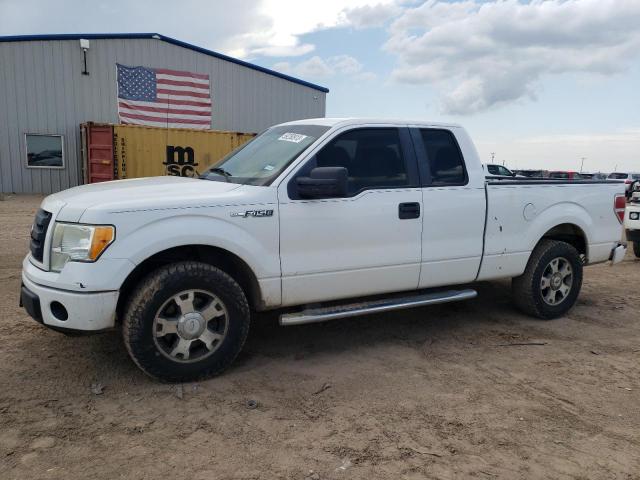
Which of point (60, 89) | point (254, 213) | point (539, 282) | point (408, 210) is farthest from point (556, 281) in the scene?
point (60, 89)

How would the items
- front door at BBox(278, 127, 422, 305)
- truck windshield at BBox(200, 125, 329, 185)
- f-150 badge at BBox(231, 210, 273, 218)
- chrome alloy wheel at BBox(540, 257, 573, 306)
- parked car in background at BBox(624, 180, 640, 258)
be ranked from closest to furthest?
1. f-150 badge at BBox(231, 210, 273, 218)
2. front door at BBox(278, 127, 422, 305)
3. truck windshield at BBox(200, 125, 329, 185)
4. chrome alloy wheel at BBox(540, 257, 573, 306)
5. parked car in background at BBox(624, 180, 640, 258)

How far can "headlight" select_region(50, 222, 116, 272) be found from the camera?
3.23 m

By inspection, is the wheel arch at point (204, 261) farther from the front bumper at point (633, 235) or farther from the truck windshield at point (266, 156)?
the front bumper at point (633, 235)

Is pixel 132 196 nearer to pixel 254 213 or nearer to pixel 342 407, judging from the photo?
pixel 254 213

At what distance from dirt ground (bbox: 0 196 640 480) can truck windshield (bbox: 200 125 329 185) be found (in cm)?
143

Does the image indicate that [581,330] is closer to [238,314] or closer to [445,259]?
[445,259]

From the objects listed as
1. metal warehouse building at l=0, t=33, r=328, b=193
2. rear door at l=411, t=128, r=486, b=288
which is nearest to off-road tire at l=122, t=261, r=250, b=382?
rear door at l=411, t=128, r=486, b=288

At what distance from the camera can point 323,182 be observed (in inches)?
145

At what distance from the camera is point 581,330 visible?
16.6 feet

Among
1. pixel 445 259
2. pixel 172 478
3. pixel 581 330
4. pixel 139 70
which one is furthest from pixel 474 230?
pixel 139 70

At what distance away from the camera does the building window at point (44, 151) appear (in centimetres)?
1830

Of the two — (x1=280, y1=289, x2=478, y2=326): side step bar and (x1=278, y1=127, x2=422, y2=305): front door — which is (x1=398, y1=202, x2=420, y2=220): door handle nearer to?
(x1=278, y1=127, x2=422, y2=305): front door

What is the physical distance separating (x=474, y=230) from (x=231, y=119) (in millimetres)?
18629

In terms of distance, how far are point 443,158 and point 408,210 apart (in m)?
0.72
